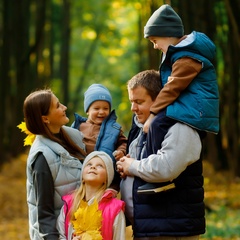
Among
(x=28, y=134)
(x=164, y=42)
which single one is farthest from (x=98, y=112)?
(x=164, y=42)

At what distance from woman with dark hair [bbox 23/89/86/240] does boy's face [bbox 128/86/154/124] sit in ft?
1.72

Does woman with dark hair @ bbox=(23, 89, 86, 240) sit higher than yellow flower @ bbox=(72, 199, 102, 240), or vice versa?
woman with dark hair @ bbox=(23, 89, 86, 240)

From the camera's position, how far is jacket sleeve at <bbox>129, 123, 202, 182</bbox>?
4.63 m

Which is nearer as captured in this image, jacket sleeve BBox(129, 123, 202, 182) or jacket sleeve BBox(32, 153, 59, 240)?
jacket sleeve BBox(129, 123, 202, 182)

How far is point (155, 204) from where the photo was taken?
4.77 m

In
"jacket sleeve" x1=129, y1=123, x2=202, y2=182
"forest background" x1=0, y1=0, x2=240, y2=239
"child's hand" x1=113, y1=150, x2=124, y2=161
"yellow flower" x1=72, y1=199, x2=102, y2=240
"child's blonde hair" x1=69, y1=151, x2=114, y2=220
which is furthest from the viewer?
"forest background" x1=0, y1=0, x2=240, y2=239

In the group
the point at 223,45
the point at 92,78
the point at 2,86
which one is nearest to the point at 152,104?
the point at 223,45

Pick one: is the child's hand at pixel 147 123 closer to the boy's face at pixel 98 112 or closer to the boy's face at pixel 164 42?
the boy's face at pixel 164 42

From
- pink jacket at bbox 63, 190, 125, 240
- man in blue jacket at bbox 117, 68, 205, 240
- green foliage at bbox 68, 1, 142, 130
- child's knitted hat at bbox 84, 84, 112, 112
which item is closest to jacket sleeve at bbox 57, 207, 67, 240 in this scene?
pink jacket at bbox 63, 190, 125, 240

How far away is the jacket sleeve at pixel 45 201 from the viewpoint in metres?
4.91

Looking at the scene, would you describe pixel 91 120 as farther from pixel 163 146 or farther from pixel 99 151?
pixel 163 146

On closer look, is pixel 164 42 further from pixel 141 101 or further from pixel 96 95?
pixel 96 95

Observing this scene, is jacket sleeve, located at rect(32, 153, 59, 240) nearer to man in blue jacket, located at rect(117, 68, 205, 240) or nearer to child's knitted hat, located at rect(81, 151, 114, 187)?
child's knitted hat, located at rect(81, 151, 114, 187)

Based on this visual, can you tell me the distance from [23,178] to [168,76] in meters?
18.0
